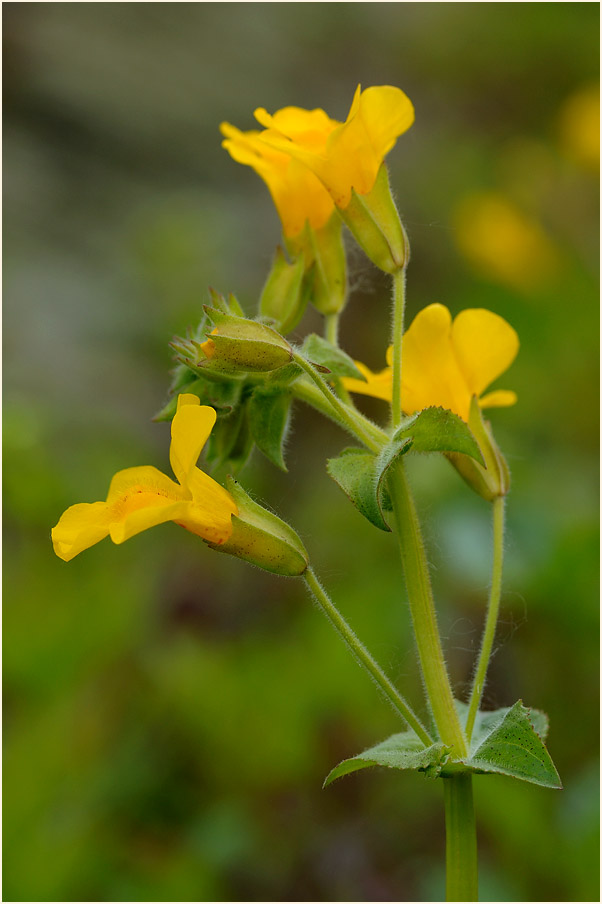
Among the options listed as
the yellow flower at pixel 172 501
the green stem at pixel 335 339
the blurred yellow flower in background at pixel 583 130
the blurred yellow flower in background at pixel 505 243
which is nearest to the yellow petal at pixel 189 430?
the yellow flower at pixel 172 501

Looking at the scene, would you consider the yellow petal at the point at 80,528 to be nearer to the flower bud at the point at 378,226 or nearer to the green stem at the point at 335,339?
the green stem at the point at 335,339

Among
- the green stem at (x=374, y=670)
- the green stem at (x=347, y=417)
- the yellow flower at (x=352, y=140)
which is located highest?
the yellow flower at (x=352, y=140)

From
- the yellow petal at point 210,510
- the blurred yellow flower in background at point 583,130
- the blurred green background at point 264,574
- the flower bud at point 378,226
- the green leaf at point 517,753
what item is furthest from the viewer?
the blurred yellow flower in background at point 583,130

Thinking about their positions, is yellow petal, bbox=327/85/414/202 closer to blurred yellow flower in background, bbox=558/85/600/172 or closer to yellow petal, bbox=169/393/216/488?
yellow petal, bbox=169/393/216/488

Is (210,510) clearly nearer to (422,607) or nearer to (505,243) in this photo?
(422,607)

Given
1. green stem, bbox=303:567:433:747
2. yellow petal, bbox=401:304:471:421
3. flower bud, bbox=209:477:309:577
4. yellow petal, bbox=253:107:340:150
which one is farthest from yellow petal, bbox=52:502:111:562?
yellow petal, bbox=253:107:340:150

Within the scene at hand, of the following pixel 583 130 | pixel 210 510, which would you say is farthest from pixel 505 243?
pixel 210 510
